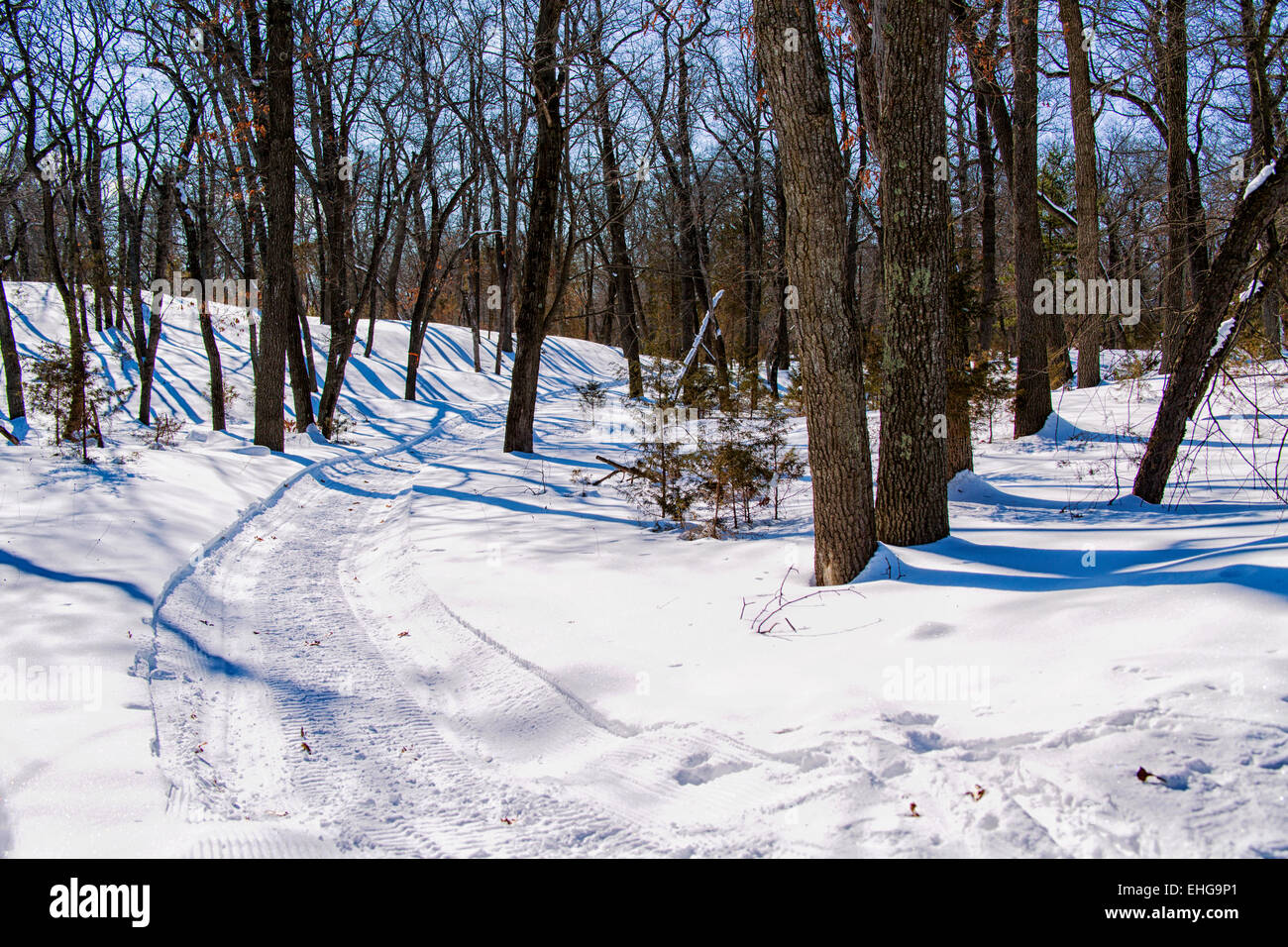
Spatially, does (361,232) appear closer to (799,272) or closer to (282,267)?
(282,267)

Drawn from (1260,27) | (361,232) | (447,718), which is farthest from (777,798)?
(361,232)

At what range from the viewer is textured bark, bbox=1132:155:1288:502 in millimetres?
5578

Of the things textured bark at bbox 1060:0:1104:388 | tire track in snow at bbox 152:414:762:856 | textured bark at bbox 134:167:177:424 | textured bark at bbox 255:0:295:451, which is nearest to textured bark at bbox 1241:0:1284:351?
textured bark at bbox 1060:0:1104:388

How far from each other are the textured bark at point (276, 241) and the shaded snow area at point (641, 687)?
5303 millimetres

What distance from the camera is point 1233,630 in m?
3.18

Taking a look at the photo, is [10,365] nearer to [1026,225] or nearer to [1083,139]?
[1026,225]

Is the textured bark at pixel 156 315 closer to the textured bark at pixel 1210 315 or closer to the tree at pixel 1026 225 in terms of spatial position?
the tree at pixel 1026 225

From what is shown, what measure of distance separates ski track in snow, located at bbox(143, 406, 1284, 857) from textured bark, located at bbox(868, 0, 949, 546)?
105 inches

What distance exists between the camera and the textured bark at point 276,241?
1192cm

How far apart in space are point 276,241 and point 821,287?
35.9 ft

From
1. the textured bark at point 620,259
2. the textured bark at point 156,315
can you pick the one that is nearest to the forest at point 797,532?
the textured bark at point 156,315

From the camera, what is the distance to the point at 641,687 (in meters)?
3.87

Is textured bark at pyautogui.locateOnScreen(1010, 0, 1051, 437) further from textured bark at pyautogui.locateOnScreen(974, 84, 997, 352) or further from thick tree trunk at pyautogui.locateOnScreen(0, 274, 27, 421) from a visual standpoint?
thick tree trunk at pyautogui.locateOnScreen(0, 274, 27, 421)

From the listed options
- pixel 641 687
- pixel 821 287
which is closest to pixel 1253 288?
pixel 821 287
